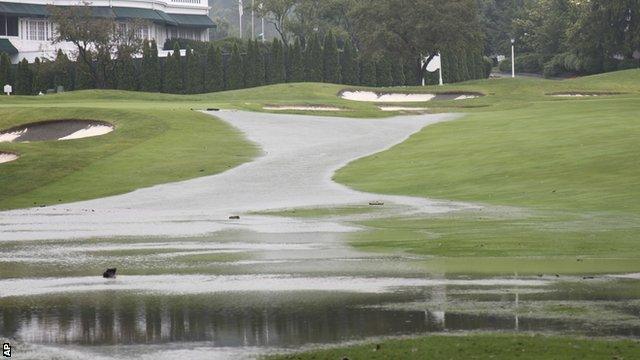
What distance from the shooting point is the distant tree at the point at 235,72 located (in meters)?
116

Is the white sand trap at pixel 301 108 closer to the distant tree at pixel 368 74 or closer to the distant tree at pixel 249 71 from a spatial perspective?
→ the distant tree at pixel 249 71

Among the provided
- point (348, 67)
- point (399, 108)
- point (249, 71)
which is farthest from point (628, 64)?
point (399, 108)

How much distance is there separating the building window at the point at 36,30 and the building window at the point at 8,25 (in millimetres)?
956

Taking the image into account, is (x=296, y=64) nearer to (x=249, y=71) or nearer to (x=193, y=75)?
(x=249, y=71)

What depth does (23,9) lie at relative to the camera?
424ft

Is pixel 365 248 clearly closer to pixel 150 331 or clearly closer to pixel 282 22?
pixel 150 331

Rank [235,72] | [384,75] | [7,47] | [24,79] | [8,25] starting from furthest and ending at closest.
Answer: [8,25] → [7,47] → [384,75] → [235,72] → [24,79]

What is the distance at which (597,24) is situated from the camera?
386ft

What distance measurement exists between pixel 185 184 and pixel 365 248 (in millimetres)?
19312

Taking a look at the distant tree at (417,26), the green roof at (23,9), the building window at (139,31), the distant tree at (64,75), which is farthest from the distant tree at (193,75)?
the green roof at (23,9)

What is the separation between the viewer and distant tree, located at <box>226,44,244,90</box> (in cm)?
11644

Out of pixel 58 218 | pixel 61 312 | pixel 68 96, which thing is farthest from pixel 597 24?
pixel 61 312

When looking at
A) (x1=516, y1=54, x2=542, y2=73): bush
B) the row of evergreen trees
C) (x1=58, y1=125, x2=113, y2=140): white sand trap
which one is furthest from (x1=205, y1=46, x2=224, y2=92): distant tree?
(x1=58, y1=125, x2=113, y2=140): white sand trap

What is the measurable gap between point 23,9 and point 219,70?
85.5 feet
